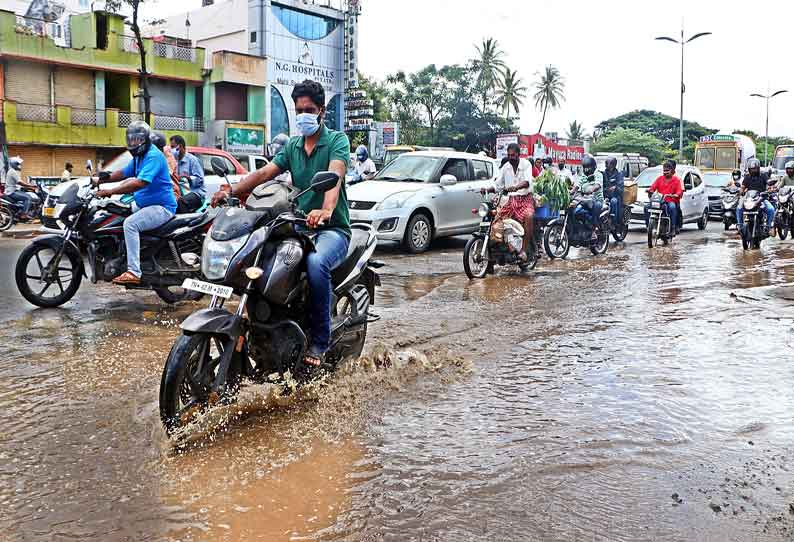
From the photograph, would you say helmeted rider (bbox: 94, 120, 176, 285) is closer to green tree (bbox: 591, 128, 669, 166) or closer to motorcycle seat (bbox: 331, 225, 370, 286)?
motorcycle seat (bbox: 331, 225, 370, 286)

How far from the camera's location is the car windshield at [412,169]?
14008 mm

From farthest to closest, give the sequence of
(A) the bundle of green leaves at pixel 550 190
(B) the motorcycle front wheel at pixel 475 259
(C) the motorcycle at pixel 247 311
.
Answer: (A) the bundle of green leaves at pixel 550 190 < (B) the motorcycle front wheel at pixel 475 259 < (C) the motorcycle at pixel 247 311

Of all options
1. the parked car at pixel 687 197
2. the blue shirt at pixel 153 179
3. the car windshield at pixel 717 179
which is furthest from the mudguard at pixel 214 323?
the car windshield at pixel 717 179

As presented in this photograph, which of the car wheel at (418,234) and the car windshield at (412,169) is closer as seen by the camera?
the car wheel at (418,234)

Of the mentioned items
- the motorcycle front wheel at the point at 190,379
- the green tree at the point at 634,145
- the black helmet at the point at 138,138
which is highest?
the green tree at the point at 634,145

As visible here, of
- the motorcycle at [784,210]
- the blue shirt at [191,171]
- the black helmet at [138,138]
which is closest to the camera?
the black helmet at [138,138]

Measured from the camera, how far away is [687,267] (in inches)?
467

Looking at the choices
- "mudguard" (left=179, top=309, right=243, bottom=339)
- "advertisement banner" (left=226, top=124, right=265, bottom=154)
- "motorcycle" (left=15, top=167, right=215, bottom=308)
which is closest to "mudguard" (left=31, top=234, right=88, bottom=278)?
"motorcycle" (left=15, top=167, right=215, bottom=308)

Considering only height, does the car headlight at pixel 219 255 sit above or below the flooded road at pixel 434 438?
above

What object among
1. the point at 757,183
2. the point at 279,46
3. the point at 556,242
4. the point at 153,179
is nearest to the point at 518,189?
the point at 556,242

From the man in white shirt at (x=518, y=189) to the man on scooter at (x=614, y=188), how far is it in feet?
17.4

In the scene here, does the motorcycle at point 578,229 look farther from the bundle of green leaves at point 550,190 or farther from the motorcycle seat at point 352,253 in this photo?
the motorcycle seat at point 352,253

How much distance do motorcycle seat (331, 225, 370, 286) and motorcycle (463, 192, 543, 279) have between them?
513 cm

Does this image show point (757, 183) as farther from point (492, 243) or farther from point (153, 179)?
point (153, 179)
